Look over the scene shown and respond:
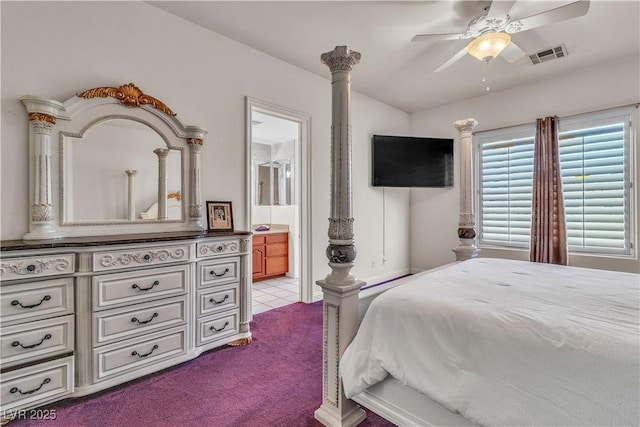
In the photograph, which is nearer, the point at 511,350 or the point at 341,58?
the point at 511,350

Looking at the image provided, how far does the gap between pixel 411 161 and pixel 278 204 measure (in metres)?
2.70

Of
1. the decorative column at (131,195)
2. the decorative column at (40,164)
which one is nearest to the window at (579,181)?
the decorative column at (131,195)

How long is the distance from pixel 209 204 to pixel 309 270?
1.50m

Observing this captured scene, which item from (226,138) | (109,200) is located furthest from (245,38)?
(109,200)

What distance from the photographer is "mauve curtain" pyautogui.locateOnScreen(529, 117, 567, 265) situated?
3633 millimetres

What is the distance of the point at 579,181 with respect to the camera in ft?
11.9

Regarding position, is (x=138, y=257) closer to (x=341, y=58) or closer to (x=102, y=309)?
(x=102, y=309)

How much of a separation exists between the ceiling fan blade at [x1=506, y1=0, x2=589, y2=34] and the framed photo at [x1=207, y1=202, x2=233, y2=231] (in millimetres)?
2736

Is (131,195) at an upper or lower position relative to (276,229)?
upper

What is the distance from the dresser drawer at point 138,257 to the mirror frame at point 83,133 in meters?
0.40

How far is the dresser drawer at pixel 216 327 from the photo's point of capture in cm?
243

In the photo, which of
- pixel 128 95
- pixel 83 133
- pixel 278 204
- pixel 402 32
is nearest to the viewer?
pixel 83 133

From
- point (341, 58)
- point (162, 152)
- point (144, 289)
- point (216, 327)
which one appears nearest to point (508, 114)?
point (341, 58)

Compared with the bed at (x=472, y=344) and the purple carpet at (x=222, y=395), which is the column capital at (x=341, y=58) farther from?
the purple carpet at (x=222, y=395)
